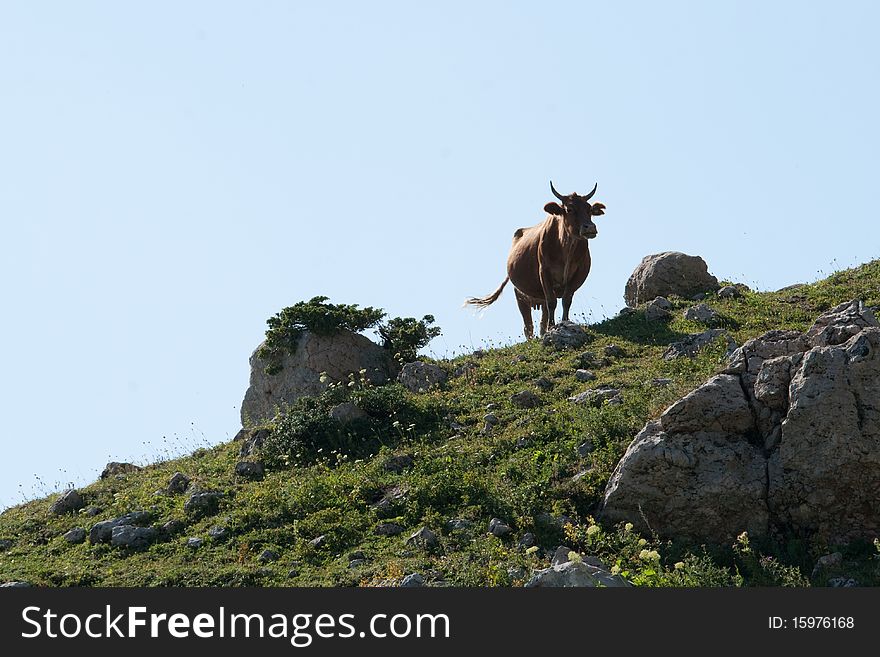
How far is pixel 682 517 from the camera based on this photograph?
1384 cm

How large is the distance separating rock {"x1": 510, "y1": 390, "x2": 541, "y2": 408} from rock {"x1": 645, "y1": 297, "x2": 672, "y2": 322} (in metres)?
4.44

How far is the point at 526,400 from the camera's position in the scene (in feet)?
60.5

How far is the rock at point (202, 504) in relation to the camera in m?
16.6

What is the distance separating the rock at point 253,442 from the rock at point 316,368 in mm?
1857

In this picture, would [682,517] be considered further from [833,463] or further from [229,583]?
[229,583]

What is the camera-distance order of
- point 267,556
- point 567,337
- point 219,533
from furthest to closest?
point 567,337, point 219,533, point 267,556

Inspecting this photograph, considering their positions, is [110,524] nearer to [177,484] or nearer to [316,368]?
[177,484]

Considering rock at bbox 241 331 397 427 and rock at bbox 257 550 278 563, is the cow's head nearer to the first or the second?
rock at bbox 241 331 397 427

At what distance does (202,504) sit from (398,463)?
2.65 m

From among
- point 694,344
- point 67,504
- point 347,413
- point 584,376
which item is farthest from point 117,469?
point 694,344

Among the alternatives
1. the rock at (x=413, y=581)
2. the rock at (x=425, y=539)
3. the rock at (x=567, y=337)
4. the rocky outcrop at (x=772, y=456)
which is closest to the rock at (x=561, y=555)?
the rocky outcrop at (x=772, y=456)

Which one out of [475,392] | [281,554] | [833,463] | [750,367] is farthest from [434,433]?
[833,463]

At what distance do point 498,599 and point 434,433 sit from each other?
7.55 meters

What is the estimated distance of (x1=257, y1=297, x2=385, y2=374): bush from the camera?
74.5 feet
